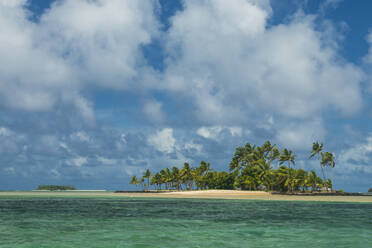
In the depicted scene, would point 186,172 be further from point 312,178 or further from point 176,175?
point 312,178

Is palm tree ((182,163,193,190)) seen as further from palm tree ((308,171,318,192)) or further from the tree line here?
palm tree ((308,171,318,192))

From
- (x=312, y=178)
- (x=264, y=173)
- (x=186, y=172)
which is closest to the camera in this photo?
(x=312, y=178)

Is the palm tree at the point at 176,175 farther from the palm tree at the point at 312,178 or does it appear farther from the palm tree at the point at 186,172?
the palm tree at the point at 312,178

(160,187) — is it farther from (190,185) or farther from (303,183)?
(303,183)

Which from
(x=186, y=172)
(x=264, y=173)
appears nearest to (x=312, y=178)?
(x=264, y=173)

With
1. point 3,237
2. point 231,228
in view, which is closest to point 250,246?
point 231,228

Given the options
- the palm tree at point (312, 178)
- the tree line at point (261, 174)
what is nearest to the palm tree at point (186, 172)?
the tree line at point (261, 174)

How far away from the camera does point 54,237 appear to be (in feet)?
64.8

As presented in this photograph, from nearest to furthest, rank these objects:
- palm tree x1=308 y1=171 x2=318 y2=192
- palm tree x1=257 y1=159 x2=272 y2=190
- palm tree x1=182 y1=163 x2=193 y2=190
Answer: palm tree x1=308 y1=171 x2=318 y2=192
palm tree x1=257 y1=159 x2=272 y2=190
palm tree x1=182 y1=163 x2=193 y2=190

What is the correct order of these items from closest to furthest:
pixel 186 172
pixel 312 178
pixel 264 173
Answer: pixel 312 178, pixel 264 173, pixel 186 172

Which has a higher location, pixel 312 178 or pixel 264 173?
pixel 264 173

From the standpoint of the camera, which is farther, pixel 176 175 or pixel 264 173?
pixel 176 175

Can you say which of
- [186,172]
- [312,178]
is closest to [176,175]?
[186,172]

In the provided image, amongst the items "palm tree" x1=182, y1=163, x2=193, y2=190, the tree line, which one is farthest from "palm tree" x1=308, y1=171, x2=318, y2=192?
"palm tree" x1=182, y1=163, x2=193, y2=190
